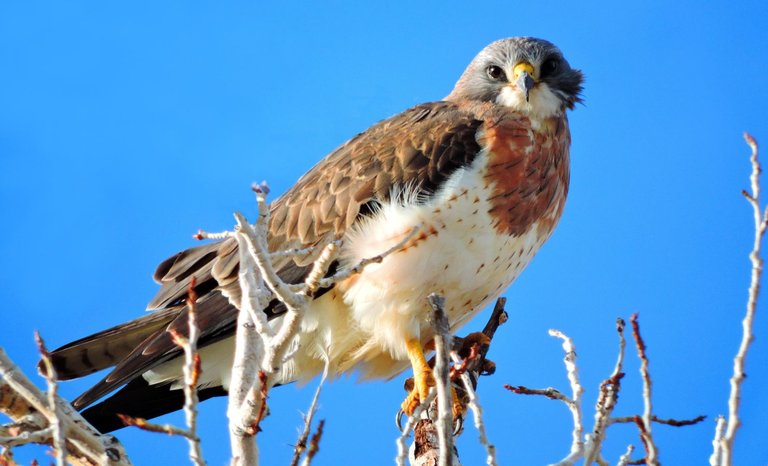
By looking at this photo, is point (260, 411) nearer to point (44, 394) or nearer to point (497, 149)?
point (44, 394)

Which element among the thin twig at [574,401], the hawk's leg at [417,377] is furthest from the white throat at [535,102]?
the thin twig at [574,401]

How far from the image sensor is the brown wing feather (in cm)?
488

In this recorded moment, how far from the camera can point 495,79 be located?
5664mm

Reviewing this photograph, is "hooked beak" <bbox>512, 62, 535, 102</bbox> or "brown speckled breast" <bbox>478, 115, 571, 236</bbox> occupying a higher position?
"hooked beak" <bbox>512, 62, 535, 102</bbox>

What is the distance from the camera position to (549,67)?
5.79m

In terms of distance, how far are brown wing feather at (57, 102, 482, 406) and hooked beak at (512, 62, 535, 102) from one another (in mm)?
338

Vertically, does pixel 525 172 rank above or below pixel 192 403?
above

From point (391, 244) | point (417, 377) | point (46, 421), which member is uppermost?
point (391, 244)

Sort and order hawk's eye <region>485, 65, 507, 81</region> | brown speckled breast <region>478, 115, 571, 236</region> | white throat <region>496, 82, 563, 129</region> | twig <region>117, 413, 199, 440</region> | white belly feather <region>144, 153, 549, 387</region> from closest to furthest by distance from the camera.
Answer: twig <region>117, 413, 199, 440</region> < white belly feather <region>144, 153, 549, 387</region> < brown speckled breast <region>478, 115, 571, 236</region> < white throat <region>496, 82, 563, 129</region> < hawk's eye <region>485, 65, 507, 81</region>

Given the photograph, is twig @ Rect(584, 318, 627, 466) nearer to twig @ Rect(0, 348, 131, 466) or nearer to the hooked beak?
twig @ Rect(0, 348, 131, 466)

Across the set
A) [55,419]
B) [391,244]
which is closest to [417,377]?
[391,244]

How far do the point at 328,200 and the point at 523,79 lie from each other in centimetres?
127

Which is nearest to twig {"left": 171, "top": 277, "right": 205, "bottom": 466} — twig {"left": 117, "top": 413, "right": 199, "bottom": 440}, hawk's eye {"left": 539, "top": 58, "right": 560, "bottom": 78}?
twig {"left": 117, "top": 413, "right": 199, "bottom": 440}

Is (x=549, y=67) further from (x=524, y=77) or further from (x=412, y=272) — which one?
(x=412, y=272)
